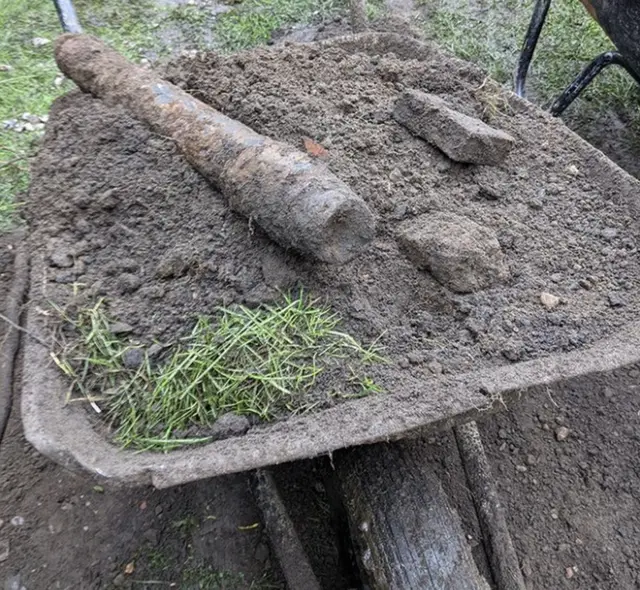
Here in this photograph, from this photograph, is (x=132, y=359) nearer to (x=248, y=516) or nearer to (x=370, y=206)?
(x=370, y=206)

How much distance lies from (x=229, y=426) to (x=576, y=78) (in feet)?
7.36

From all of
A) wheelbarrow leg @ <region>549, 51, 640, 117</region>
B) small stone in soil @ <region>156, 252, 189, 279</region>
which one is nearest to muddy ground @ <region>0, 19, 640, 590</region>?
small stone in soil @ <region>156, 252, 189, 279</region>

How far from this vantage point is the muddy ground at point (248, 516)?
69.7 inches

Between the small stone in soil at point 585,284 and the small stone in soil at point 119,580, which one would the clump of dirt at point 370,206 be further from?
the small stone in soil at point 119,580

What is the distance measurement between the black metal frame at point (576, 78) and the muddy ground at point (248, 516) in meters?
1.24

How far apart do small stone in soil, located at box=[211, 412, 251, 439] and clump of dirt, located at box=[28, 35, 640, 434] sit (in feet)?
0.82

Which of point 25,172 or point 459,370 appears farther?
point 25,172

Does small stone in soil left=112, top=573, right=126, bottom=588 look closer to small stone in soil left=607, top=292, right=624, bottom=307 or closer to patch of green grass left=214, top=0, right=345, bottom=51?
small stone in soil left=607, top=292, right=624, bottom=307

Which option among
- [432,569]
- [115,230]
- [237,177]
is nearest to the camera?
[432,569]


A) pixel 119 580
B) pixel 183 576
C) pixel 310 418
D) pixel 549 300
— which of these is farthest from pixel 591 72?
pixel 119 580

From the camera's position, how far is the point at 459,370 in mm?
1269

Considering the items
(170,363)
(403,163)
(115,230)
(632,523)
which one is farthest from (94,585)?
(632,523)

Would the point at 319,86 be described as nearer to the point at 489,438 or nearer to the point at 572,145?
the point at 572,145

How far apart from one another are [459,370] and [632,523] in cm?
105
